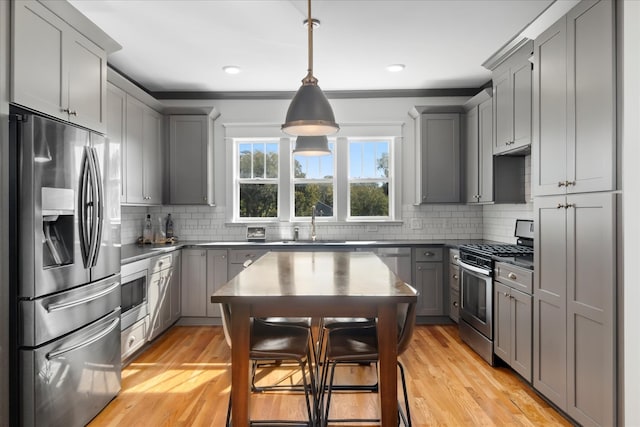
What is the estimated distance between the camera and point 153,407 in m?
2.88

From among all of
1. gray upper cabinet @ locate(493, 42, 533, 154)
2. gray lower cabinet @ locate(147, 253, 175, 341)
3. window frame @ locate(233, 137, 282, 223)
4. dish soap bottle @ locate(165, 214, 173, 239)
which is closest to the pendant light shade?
A: gray upper cabinet @ locate(493, 42, 533, 154)

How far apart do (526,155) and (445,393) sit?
2515mm

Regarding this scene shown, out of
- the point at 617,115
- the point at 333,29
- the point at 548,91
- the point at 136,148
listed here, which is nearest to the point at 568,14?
the point at 548,91

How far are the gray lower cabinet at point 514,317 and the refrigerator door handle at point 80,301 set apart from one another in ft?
9.56

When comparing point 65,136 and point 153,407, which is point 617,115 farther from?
point 153,407

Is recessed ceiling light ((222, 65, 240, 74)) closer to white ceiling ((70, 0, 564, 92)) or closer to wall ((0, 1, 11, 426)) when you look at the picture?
white ceiling ((70, 0, 564, 92))

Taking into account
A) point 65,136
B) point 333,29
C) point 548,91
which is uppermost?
point 333,29

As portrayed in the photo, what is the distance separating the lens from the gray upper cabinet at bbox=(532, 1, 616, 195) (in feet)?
7.51

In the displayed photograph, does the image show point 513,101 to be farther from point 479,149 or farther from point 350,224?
point 350,224

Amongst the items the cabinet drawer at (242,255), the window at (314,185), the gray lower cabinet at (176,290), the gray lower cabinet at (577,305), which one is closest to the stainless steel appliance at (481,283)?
the gray lower cabinet at (577,305)

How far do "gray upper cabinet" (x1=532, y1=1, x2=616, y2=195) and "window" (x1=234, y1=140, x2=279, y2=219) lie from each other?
3.32 m

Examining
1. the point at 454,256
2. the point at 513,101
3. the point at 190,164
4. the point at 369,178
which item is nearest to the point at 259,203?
the point at 190,164

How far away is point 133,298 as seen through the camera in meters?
3.71

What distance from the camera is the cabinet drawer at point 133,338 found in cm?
350
